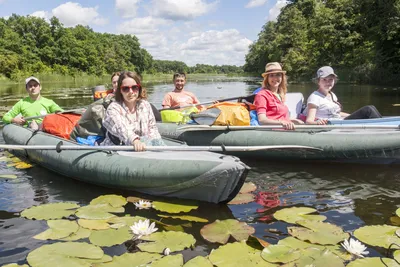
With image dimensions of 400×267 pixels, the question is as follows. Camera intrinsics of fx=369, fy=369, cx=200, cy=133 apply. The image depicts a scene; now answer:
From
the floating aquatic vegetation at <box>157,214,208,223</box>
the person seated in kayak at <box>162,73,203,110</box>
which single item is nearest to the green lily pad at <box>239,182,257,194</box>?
the floating aquatic vegetation at <box>157,214,208,223</box>

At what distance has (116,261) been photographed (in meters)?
2.43

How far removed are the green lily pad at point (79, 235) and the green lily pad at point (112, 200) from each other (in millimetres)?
591

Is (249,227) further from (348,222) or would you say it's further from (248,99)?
(248,99)

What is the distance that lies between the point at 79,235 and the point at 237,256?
127cm

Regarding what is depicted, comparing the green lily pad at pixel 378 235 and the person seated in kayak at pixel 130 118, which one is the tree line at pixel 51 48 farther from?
the green lily pad at pixel 378 235

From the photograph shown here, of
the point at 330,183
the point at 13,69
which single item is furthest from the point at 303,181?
the point at 13,69

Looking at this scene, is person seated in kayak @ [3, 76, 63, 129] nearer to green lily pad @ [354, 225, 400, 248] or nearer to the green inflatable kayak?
the green inflatable kayak

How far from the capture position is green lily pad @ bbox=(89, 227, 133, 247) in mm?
2737

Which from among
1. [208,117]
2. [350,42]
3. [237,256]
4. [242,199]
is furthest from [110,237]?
[350,42]

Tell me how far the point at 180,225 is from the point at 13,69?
39.7 m

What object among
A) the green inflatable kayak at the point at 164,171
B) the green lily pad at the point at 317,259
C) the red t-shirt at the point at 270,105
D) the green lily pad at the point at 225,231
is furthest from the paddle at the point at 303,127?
the green lily pad at the point at 317,259

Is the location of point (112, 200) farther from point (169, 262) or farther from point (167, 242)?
point (169, 262)

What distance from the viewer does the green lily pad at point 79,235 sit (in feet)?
9.27

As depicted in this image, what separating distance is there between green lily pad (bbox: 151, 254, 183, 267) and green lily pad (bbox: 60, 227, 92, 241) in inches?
30.8
